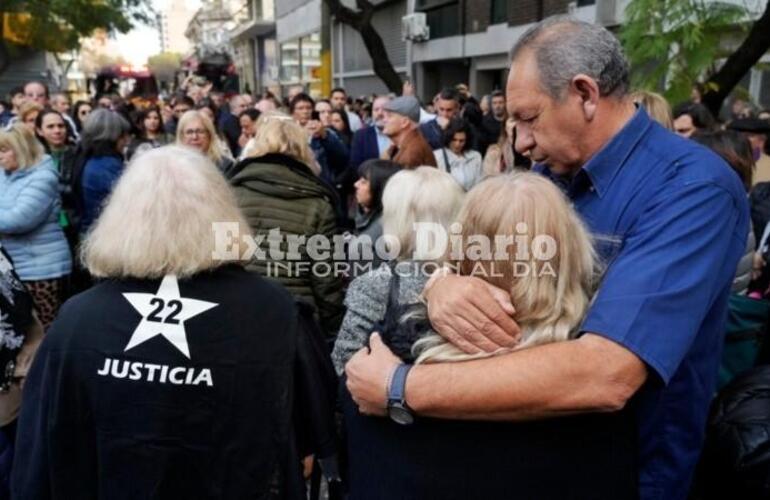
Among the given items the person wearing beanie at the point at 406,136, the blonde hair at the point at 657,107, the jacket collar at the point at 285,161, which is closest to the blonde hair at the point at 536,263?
the jacket collar at the point at 285,161

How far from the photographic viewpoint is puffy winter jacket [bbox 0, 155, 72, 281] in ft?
13.2

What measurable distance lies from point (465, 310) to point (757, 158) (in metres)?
4.60

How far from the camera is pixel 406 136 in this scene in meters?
4.85

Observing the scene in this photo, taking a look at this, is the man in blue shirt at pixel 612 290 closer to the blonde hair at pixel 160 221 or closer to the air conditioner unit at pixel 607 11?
the blonde hair at pixel 160 221

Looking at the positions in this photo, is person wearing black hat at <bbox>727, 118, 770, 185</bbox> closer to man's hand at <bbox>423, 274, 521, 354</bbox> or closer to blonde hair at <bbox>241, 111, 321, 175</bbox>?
blonde hair at <bbox>241, 111, 321, 175</bbox>

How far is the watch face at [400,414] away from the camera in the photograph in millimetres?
1280

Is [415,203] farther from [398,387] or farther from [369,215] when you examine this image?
[398,387]

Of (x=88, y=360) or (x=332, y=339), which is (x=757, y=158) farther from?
(x=88, y=360)

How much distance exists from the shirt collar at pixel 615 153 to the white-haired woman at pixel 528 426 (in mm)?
189

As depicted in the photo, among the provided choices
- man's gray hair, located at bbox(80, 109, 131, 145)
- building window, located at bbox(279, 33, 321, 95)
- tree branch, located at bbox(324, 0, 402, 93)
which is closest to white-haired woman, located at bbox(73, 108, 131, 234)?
man's gray hair, located at bbox(80, 109, 131, 145)

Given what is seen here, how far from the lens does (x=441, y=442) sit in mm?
1309

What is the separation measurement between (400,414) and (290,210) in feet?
6.94

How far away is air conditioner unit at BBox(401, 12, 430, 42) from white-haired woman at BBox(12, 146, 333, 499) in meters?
16.8

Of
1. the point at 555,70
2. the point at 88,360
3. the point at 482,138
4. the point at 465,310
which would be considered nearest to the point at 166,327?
the point at 88,360
